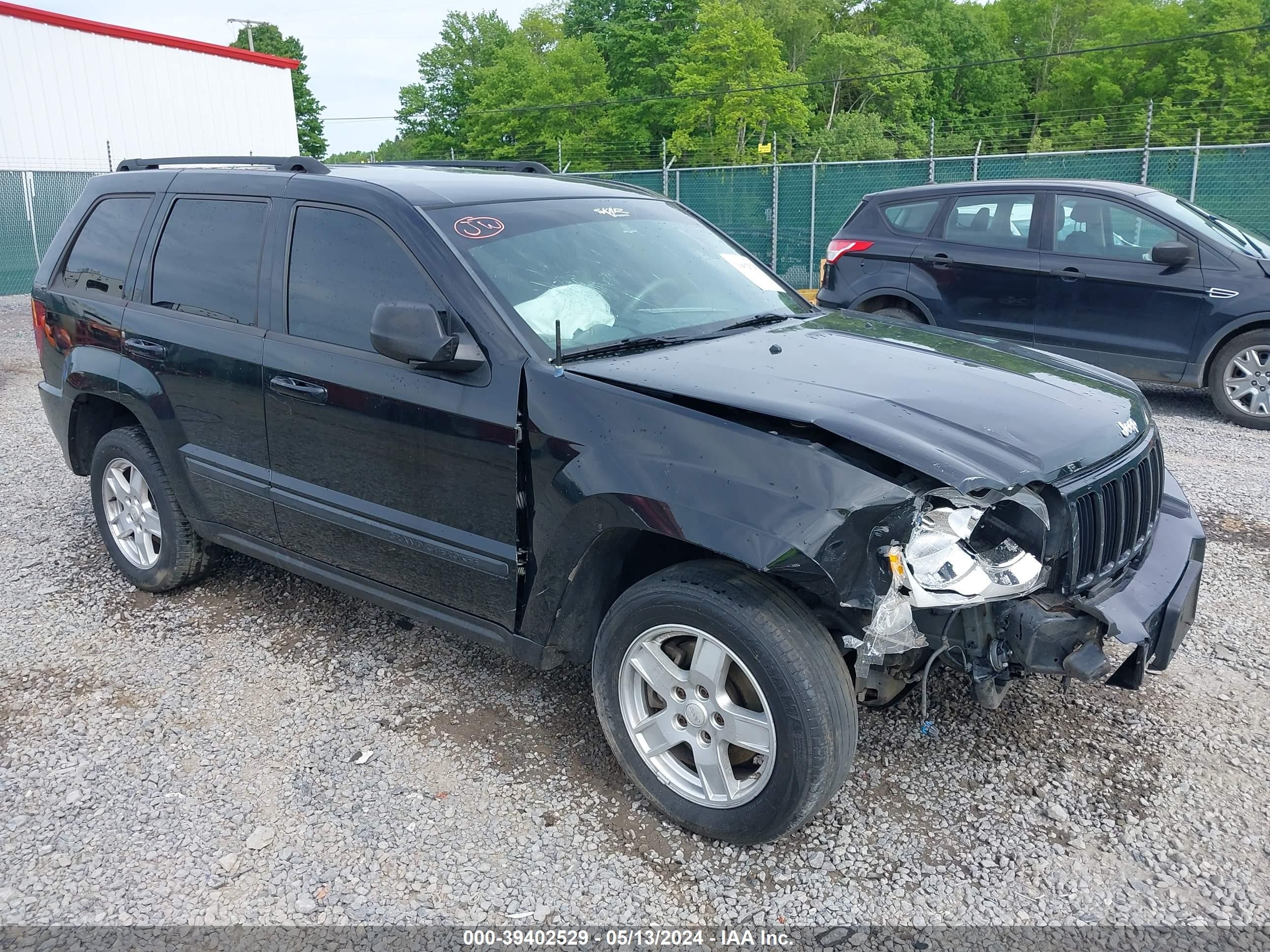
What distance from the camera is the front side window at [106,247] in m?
4.44

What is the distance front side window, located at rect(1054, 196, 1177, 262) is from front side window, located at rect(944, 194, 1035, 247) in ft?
0.82

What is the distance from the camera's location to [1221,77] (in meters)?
45.1

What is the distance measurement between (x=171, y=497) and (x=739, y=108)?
4118 cm

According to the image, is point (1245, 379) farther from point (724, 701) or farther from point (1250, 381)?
point (724, 701)

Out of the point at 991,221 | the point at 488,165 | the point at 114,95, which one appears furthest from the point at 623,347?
the point at 114,95

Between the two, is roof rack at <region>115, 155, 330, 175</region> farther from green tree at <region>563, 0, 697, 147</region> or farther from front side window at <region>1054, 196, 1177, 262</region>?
green tree at <region>563, 0, 697, 147</region>

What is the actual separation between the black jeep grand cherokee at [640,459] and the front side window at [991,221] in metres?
4.66

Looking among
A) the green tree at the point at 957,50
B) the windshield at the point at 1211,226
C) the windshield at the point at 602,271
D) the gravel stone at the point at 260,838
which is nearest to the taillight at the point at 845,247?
the windshield at the point at 1211,226

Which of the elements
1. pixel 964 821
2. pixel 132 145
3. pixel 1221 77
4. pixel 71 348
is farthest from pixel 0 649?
pixel 1221 77

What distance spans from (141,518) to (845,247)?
643cm

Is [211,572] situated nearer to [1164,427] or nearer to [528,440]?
[528,440]

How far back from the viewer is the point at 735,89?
41719mm

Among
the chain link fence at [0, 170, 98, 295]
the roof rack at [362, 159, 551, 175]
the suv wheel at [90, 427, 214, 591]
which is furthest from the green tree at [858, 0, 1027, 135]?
the suv wheel at [90, 427, 214, 591]

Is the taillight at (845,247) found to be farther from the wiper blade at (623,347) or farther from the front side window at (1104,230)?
the wiper blade at (623,347)
